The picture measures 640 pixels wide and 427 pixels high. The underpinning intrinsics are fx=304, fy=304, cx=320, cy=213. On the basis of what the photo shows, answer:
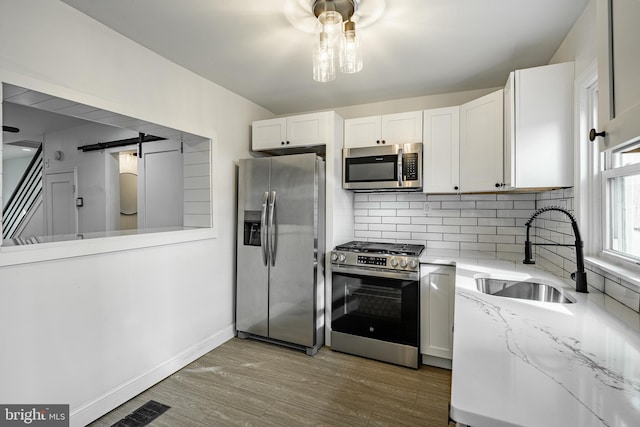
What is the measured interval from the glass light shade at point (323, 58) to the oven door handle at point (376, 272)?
5.33 feet

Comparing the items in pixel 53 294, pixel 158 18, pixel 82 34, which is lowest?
pixel 53 294

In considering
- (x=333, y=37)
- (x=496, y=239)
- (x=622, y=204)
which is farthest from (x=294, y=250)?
(x=622, y=204)

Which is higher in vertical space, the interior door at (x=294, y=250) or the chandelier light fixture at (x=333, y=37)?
the chandelier light fixture at (x=333, y=37)

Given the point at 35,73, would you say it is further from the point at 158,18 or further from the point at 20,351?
the point at 20,351

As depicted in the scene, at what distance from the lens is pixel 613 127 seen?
34.3 inches

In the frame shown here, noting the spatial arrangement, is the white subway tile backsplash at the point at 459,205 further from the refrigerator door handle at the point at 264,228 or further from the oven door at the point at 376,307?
the refrigerator door handle at the point at 264,228

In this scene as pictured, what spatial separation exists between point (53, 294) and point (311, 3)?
87.1 inches

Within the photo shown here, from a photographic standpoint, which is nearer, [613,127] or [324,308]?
[613,127]

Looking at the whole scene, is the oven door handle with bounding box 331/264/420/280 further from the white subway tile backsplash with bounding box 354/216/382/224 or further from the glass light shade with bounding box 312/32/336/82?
the glass light shade with bounding box 312/32/336/82

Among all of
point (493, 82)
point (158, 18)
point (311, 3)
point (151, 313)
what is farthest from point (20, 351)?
point (493, 82)

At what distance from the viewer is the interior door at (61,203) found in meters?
4.22

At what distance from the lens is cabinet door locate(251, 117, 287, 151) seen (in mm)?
3135

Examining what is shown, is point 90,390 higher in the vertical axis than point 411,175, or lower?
lower

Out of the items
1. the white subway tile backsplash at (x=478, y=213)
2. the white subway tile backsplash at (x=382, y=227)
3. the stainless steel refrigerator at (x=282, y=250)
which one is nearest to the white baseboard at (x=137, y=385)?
the stainless steel refrigerator at (x=282, y=250)
